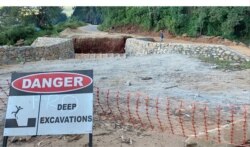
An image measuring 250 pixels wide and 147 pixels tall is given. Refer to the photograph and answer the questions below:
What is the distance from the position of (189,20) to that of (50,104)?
90.5 ft

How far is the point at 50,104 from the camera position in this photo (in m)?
5.52

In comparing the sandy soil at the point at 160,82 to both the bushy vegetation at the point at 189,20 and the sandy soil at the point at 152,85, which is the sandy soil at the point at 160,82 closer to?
the sandy soil at the point at 152,85

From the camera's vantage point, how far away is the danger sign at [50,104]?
5.39 metres

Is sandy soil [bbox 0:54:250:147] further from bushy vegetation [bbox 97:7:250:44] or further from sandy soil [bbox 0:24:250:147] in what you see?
bushy vegetation [bbox 97:7:250:44]

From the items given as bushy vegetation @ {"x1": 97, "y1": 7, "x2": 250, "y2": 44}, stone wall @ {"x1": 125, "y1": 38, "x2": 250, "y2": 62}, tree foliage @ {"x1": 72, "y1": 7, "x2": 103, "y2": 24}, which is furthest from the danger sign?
tree foliage @ {"x1": 72, "y1": 7, "x2": 103, "y2": 24}

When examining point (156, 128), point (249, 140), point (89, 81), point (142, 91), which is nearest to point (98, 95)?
point (142, 91)

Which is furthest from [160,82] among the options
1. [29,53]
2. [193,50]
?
[29,53]

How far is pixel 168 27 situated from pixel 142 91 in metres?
24.4

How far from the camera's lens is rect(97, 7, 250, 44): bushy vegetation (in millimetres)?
28141

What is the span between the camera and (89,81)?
5645 millimetres

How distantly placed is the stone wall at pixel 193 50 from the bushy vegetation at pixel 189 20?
7632 millimetres

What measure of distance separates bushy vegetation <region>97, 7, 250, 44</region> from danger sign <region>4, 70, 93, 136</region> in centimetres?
2373

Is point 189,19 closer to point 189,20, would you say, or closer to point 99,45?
point 189,20

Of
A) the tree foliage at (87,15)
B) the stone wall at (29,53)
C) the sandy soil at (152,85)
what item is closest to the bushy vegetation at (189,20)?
the stone wall at (29,53)
